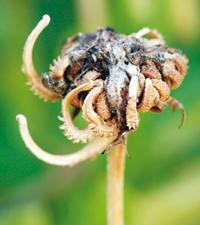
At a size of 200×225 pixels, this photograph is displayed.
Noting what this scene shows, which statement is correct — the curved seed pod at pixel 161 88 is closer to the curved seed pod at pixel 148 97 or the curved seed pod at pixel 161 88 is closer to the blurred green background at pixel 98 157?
the curved seed pod at pixel 148 97

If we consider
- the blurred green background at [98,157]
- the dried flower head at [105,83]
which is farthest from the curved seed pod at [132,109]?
the blurred green background at [98,157]

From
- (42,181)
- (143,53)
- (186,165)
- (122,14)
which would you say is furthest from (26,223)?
(143,53)

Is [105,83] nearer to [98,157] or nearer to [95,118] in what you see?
[95,118]

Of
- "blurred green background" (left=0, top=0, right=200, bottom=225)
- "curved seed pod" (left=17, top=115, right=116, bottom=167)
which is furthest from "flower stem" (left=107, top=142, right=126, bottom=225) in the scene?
"blurred green background" (left=0, top=0, right=200, bottom=225)

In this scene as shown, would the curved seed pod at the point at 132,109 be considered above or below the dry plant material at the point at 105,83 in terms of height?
below

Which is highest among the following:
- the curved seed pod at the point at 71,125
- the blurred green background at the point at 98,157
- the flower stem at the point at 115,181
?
the blurred green background at the point at 98,157

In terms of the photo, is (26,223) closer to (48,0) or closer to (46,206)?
(46,206)

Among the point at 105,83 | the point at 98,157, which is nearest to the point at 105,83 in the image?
the point at 105,83
